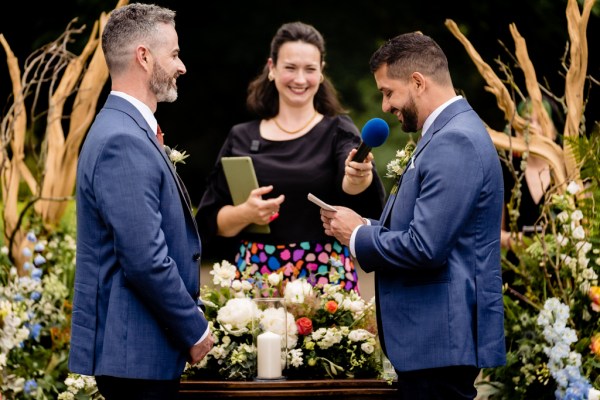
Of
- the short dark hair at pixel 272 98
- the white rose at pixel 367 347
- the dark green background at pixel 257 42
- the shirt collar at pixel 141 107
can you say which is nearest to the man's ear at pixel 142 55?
the shirt collar at pixel 141 107

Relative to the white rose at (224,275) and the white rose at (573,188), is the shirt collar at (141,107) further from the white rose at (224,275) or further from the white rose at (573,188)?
the white rose at (573,188)

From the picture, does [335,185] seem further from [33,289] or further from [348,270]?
[33,289]

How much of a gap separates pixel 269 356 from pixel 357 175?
1.01 m

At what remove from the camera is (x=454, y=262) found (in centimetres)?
323

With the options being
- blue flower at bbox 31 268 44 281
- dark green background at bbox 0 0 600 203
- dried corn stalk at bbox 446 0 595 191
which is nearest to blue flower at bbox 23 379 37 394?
blue flower at bbox 31 268 44 281

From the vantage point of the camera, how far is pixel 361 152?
4.06m

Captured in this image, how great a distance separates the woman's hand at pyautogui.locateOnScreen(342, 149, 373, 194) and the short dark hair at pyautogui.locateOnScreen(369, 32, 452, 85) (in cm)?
79

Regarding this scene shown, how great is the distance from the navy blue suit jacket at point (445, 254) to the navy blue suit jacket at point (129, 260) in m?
0.62

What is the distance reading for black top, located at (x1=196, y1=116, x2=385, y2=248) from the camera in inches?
185

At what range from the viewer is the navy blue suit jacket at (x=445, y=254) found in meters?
3.15

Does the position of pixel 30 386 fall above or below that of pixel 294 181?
below

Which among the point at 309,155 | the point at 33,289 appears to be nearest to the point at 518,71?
the point at 309,155

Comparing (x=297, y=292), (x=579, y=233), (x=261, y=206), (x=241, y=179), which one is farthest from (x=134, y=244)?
(x=579, y=233)

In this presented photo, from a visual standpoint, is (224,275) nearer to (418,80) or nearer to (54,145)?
(418,80)
